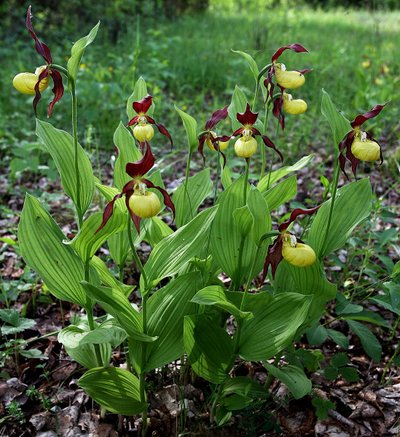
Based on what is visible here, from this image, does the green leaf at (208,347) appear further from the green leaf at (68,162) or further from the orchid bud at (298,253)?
the green leaf at (68,162)

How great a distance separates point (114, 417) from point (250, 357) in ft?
1.63

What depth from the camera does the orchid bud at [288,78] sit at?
50.9 inches

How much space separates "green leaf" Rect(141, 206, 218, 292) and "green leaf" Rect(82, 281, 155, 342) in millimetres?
84

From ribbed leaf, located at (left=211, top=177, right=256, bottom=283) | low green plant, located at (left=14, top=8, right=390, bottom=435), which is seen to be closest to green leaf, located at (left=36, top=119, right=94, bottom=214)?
low green plant, located at (left=14, top=8, right=390, bottom=435)

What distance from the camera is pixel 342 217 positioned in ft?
4.54

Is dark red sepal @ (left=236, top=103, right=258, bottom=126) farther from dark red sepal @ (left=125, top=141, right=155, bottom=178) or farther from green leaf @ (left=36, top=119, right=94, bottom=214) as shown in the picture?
green leaf @ (left=36, top=119, right=94, bottom=214)

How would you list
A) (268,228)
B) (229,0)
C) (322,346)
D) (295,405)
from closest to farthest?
(268,228) → (295,405) → (322,346) → (229,0)

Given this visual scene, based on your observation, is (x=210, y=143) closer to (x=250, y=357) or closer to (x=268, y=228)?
(x=268, y=228)

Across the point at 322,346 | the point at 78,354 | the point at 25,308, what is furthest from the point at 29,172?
the point at 322,346

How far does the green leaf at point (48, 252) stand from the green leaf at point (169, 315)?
21cm

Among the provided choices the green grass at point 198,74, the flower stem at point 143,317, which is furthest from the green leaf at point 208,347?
the green grass at point 198,74

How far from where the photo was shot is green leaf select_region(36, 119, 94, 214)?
4.14ft

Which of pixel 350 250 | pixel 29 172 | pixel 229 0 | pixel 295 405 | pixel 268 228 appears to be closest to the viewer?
pixel 268 228

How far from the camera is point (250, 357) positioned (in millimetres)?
1287
